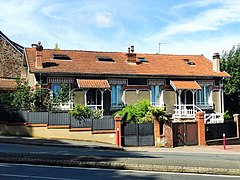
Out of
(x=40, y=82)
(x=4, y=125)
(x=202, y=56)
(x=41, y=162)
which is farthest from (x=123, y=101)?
(x=41, y=162)

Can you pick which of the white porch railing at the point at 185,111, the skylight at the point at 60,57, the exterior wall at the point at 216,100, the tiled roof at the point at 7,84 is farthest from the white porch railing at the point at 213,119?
the tiled roof at the point at 7,84

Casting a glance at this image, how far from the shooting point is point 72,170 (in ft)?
37.9

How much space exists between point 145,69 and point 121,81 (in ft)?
9.66

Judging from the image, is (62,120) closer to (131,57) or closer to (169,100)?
(131,57)

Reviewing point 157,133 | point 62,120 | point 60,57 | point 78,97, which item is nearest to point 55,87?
point 78,97

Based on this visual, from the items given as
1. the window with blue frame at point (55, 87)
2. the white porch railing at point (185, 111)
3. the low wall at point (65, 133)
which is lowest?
the low wall at point (65, 133)

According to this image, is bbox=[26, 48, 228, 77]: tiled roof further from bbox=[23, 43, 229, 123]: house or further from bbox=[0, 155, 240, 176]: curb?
bbox=[0, 155, 240, 176]: curb

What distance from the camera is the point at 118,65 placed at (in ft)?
111

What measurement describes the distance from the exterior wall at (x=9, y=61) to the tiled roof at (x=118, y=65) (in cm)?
460

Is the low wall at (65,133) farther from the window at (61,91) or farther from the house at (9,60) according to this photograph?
the house at (9,60)

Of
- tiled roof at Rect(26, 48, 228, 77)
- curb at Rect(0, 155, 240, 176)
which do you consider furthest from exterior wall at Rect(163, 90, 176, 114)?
curb at Rect(0, 155, 240, 176)

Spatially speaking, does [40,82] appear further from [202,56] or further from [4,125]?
[202,56]

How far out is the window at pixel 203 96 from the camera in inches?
1384

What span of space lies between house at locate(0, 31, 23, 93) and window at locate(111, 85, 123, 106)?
10777 mm
